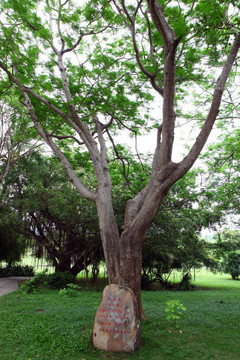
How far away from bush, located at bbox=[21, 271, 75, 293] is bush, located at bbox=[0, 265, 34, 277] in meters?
5.51

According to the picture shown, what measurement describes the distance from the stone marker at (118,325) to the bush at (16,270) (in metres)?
12.2

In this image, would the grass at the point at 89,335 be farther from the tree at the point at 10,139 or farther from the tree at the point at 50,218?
the tree at the point at 10,139

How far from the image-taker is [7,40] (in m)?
4.83

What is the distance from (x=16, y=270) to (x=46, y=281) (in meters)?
6.45

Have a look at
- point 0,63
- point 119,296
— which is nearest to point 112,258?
point 119,296

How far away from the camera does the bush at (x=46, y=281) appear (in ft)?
27.8

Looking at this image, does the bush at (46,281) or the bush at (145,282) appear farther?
the bush at (145,282)

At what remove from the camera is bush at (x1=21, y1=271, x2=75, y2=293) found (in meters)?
8.48

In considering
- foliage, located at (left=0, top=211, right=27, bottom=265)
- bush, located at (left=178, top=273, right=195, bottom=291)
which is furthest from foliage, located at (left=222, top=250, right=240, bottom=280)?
foliage, located at (left=0, top=211, right=27, bottom=265)

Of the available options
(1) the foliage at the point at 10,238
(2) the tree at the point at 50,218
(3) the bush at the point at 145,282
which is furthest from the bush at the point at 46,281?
(3) the bush at the point at 145,282

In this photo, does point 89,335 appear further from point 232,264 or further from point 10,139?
point 232,264

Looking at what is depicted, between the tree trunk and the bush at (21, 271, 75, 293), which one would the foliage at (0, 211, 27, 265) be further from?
the tree trunk

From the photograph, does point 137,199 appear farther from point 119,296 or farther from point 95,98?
point 95,98

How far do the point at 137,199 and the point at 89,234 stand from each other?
5.92 m
